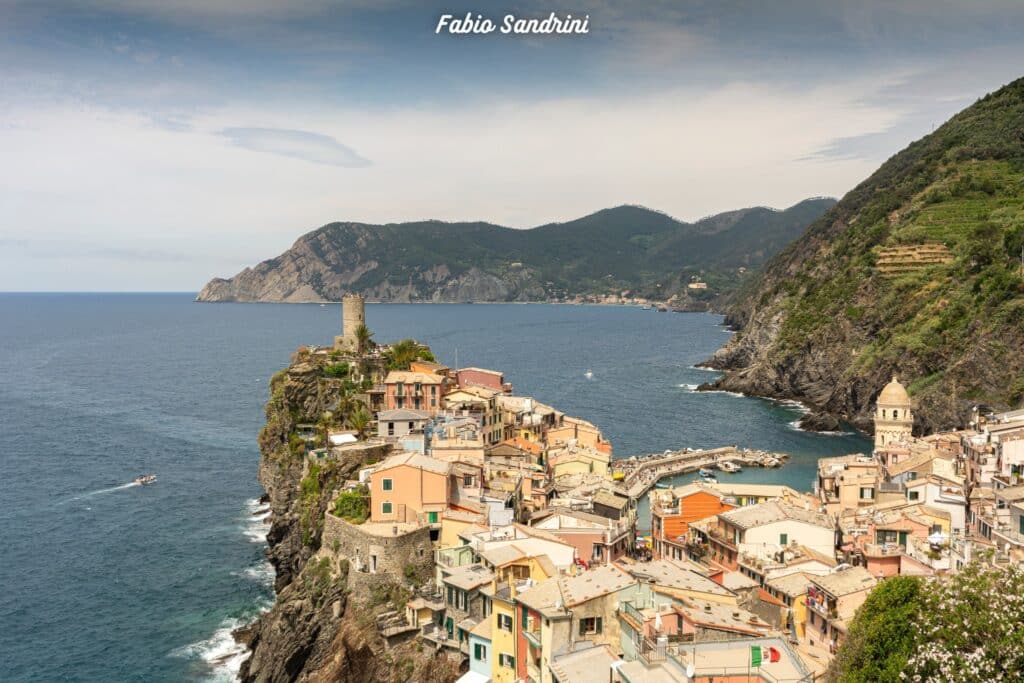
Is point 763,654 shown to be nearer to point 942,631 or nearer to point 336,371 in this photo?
point 942,631

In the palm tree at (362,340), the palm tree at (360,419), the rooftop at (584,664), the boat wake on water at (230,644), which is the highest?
the palm tree at (362,340)

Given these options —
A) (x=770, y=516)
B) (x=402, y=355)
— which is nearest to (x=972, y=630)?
(x=770, y=516)

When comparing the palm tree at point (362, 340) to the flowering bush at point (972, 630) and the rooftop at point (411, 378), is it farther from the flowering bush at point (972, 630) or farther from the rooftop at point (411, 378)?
the flowering bush at point (972, 630)

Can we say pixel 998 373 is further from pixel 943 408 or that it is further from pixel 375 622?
pixel 375 622

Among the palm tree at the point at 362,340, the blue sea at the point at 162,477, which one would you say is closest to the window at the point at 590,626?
the blue sea at the point at 162,477

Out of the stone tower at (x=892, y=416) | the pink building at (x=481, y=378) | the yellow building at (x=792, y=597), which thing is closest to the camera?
the yellow building at (x=792, y=597)

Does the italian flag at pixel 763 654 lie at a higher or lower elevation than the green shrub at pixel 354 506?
higher

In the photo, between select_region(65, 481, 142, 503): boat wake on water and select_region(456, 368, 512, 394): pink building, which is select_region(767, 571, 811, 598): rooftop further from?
select_region(65, 481, 142, 503): boat wake on water
